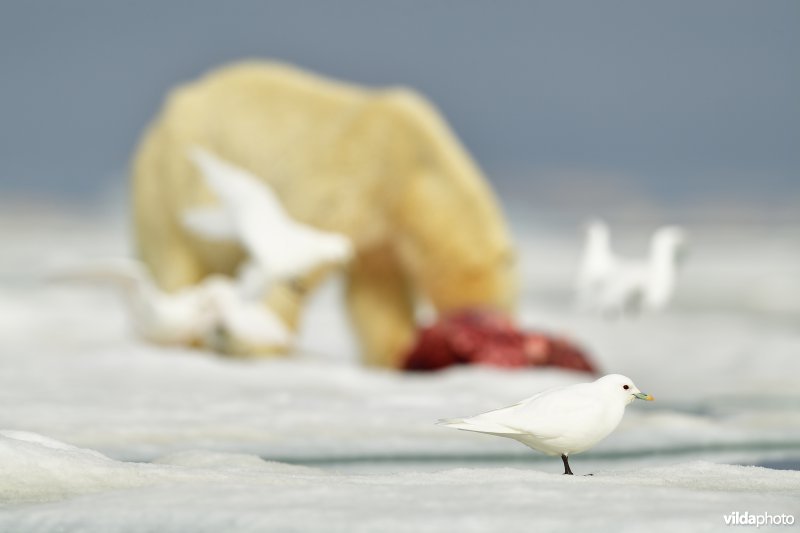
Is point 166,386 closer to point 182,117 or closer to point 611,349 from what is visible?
point 182,117

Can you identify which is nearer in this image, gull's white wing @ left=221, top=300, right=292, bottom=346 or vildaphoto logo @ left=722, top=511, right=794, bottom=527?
vildaphoto logo @ left=722, top=511, right=794, bottom=527

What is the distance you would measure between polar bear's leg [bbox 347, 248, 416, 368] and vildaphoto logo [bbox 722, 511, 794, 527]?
20.8 ft

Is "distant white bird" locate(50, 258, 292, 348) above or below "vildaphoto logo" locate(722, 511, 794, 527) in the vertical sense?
above

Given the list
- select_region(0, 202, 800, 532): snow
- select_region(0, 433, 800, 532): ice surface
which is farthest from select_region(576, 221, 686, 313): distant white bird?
select_region(0, 433, 800, 532): ice surface

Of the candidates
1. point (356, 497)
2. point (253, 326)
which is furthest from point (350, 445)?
point (253, 326)

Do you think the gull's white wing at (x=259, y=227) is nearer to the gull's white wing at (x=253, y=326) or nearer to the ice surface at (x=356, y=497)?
the gull's white wing at (x=253, y=326)

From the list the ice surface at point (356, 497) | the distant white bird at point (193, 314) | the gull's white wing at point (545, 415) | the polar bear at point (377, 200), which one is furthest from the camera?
the polar bear at point (377, 200)

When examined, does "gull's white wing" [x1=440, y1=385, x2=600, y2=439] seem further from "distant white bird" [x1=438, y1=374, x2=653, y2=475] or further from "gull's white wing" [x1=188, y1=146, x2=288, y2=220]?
"gull's white wing" [x1=188, y1=146, x2=288, y2=220]

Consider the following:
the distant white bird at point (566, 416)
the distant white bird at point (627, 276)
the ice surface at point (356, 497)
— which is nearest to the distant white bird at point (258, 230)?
the distant white bird at point (627, 276)

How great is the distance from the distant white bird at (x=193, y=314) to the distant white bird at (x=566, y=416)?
5.40m

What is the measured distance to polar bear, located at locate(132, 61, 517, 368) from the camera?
350 inches

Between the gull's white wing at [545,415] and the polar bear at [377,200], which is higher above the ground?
the polar bear at [377,200]

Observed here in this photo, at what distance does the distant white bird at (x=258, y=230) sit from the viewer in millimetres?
6117

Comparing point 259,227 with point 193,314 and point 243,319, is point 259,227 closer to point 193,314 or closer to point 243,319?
point 243,319
